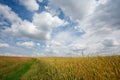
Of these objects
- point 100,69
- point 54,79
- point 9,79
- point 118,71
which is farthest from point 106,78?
point 9,79

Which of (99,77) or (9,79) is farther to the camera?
(9,79)

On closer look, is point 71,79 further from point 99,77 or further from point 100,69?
point 99,77

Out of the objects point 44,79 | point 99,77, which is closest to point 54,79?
point 44,79

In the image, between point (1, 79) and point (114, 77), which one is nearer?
point (114, 77)

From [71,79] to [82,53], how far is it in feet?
6.27

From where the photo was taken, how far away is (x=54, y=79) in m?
7.94

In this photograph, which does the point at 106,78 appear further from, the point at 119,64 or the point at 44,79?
the point at 44,79

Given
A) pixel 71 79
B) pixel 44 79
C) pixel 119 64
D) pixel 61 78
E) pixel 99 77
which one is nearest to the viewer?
pixel 99 77

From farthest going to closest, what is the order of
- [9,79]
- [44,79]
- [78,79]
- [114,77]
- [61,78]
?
[9,79] < [44,79] < [61,78] < [78,79] < [114,77]

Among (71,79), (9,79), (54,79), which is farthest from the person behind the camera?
(9,79)

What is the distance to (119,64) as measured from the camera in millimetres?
5016

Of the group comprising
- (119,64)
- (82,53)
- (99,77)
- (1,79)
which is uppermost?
(82,53)

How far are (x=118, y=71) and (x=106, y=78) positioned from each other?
52 cm

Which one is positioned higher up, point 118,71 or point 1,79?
point 118,71
